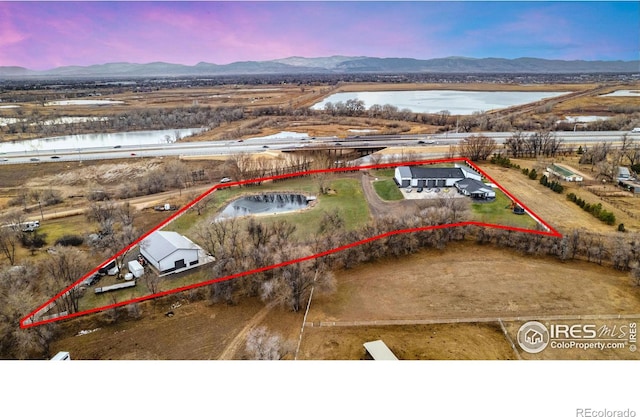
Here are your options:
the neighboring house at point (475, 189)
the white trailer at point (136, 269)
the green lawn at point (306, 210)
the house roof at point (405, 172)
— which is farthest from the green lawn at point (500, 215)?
the white trailer at point (136, 269)

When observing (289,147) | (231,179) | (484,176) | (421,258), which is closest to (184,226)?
(231,179)

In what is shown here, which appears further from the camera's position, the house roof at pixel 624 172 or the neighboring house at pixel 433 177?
the house roof at pixel 624 172

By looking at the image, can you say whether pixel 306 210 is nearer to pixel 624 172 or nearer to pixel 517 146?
pixel 624 172

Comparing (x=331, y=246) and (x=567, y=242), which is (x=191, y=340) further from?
(x=567, y=242)

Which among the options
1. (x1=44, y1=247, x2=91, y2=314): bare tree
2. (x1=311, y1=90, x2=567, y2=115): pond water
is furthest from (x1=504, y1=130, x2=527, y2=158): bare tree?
(x1=44, y1=247, x2=91, y2=314): bare tree

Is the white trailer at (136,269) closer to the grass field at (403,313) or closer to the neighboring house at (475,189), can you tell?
the grass field at (403,313)

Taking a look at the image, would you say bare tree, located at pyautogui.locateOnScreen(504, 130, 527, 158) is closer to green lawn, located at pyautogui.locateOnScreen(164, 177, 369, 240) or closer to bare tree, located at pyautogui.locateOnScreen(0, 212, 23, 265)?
green lawn, located at pyautogui.locateOnScreen(164, 177, 369, 240)

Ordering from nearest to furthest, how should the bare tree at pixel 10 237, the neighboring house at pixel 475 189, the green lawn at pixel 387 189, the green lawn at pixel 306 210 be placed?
the bare tree at pixel 10 237 → the green lawn at pixel 306 210 → the neighboring house at pixel 475 189 → the green lawn at pixel 387 189

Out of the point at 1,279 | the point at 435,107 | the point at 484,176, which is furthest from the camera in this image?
the point at 435,107
